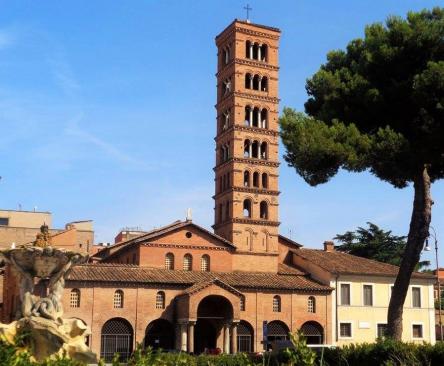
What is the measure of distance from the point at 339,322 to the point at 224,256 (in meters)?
9.08

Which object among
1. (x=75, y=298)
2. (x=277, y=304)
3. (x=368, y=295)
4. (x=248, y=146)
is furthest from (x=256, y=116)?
(x=75, y=298)

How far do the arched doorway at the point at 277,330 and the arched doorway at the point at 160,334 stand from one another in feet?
21.6

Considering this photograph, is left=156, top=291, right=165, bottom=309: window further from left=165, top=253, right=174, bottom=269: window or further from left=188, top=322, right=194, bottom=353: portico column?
left=165, top=253, right=174, bottom=269: window

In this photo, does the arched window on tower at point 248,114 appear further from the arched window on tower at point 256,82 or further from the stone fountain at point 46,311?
the stone fountain at point 46,311

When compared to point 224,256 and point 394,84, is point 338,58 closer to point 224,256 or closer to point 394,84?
point 394,84

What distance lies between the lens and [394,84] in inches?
810

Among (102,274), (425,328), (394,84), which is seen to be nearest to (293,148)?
(394,84)

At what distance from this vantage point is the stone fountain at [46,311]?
49.3 feet

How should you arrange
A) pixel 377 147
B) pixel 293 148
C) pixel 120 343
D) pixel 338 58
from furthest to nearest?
1. pixel 120 343
2. pixel 338 58
3. pixel 293 148
4. pixel 377 147

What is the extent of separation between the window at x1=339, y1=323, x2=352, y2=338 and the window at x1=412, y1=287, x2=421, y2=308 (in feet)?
19.4

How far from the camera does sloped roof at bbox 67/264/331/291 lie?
1623 inches

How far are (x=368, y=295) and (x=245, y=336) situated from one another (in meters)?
9.79

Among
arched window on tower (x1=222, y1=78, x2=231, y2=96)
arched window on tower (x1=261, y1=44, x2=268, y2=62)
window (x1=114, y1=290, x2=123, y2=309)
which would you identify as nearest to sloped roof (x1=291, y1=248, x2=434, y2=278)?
arched window on tower (x1=222, y1=78, x2=231, y2=96)

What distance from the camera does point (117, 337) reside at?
40.8 metres
